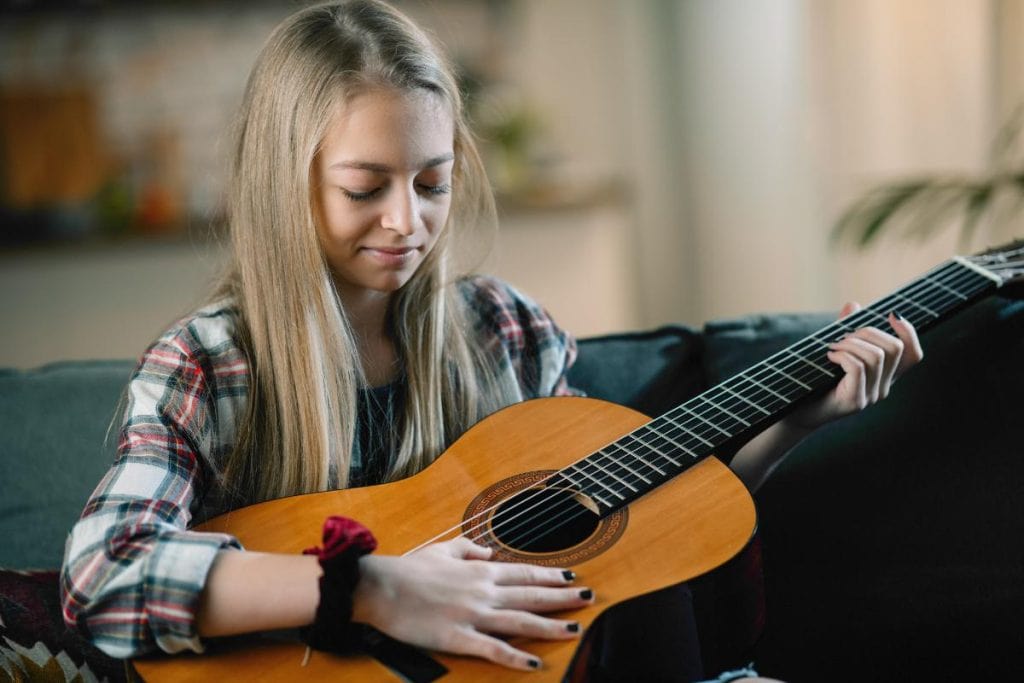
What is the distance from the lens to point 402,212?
1050 mm

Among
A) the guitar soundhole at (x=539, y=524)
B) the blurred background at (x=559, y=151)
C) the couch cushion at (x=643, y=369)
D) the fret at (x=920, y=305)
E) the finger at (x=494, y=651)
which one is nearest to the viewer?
the finger at (x=494, y=651)

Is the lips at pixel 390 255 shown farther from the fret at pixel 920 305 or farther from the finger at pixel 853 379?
the fret at pixel 920 305

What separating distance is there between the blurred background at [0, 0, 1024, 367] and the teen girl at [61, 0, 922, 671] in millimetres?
2162

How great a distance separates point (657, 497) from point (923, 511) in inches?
18.5

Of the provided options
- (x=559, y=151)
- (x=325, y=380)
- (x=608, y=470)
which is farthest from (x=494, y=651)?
(x=559, y=151)

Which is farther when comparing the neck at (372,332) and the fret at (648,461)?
the neck at (372,332)

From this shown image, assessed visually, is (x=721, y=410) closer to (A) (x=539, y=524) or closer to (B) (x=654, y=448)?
(B) (x=654, y=448)

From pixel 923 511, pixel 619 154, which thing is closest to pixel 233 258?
pixel 923 511

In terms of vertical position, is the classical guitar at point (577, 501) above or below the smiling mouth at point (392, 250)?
below

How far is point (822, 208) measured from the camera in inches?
129

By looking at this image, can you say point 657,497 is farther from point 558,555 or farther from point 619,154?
point 619,154

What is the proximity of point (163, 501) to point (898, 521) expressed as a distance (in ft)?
2.97

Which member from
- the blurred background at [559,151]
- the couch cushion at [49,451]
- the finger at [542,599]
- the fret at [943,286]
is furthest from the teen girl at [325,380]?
the blurred background at [559,151]

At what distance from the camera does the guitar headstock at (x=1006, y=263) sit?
4.01ft
